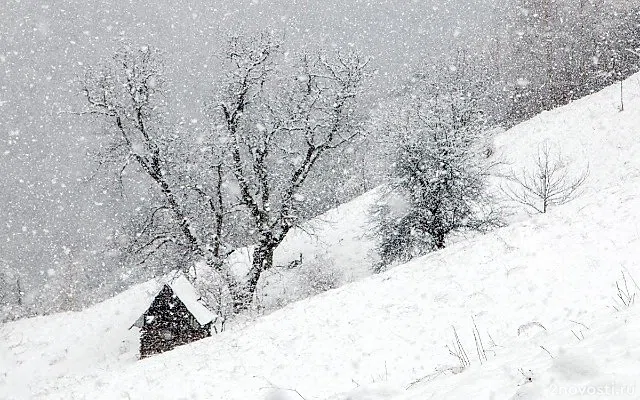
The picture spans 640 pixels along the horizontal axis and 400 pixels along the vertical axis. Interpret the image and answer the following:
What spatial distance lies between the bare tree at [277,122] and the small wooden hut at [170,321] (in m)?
3.04

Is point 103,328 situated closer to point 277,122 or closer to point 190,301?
point 190,301

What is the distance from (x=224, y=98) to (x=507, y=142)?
813 inches

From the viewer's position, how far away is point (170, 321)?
24.7m

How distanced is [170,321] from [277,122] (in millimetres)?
10664

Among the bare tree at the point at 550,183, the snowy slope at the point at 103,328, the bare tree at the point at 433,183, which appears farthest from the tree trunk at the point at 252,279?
the bare tree at the point at 550,183

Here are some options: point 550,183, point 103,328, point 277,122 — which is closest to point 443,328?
point 277,122

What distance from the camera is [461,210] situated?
72.3 ft

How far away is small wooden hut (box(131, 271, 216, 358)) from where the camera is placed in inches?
945

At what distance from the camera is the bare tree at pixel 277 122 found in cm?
2269

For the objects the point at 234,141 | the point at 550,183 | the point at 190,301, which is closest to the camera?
the point at 234,141

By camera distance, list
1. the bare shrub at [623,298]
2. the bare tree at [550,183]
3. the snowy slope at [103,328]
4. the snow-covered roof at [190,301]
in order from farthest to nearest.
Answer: the snowy slope at [103,328], the bare tree at [550,183], the snow-covered roof at [190,301], the bare shrub at [623,298]

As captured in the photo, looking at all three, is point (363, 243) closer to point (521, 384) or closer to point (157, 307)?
point (157, 307)

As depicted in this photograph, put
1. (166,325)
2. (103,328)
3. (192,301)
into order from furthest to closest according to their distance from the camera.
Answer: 1. (103,328)
2. (166,325)
3. (192,301)

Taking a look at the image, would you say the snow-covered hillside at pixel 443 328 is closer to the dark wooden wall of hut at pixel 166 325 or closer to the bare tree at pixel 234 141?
the bare tree at pixel 234 141
